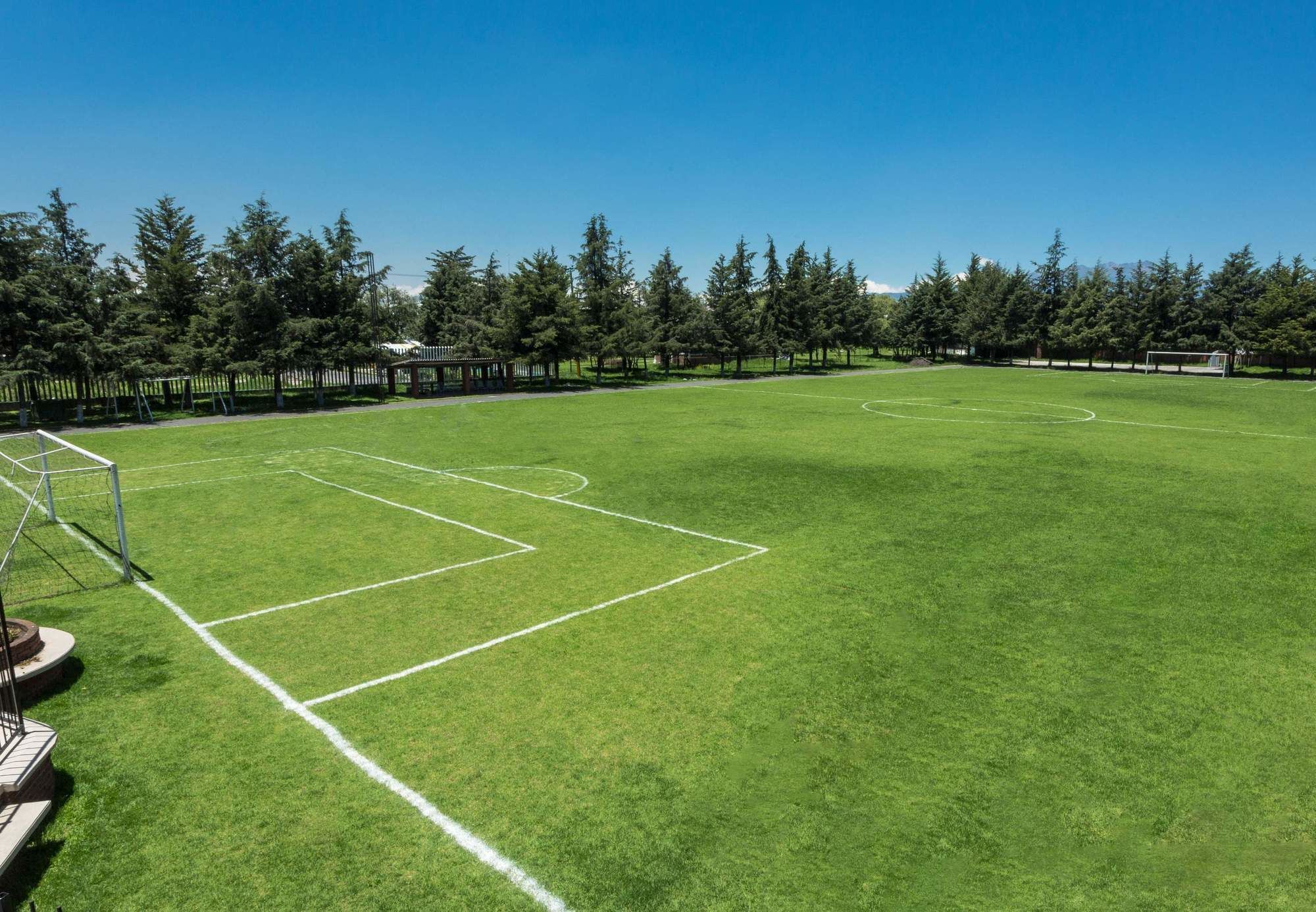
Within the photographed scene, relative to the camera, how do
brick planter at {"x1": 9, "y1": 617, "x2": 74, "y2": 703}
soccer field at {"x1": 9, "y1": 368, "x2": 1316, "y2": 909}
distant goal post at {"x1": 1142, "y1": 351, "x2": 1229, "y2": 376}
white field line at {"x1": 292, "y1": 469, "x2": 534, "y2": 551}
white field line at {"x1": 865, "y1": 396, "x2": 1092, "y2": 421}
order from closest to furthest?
soccer field at {"x1": 9, "y1": 368, "x2": 1316, "y2": 909}
brick planter at {"x1": 9, "y1": 617, "x2": 74, "y2": 703}
white field line at {"x1": 292, "y1": 469, "x2": 534, "y2": 551}
white field line at {"x1": 865, "y1": 396, "x2": 1092, "y2": 421}
distant goal post at {"x1": 1142, "y1": 351, "x2": 1229, "y2": 376}

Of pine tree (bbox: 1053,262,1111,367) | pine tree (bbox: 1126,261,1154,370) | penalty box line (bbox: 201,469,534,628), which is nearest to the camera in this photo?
penalty box line (bbox: 201,469,534,628)

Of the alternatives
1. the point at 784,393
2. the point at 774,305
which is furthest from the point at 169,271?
the point at 774,305

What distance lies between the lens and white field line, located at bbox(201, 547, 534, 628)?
33.0ft

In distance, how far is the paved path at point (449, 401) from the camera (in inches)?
1215

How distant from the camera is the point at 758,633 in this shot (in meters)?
9.52

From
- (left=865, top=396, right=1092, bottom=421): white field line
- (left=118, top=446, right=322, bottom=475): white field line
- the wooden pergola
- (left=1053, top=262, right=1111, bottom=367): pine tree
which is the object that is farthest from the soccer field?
(left=1053, top=262, right=1111, bottom=367): pine tree

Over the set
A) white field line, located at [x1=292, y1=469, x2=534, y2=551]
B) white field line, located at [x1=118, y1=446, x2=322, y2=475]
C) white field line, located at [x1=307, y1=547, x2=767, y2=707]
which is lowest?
white field line, located at [x1=307, y1=547, x2=767, y2=707]

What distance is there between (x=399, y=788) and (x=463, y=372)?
41.9m

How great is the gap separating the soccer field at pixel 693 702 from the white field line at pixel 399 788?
0.04 metres

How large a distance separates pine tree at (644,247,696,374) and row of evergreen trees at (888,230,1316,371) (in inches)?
1287

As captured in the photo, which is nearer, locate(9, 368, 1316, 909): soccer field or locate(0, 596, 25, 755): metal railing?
locate(9, 368, 1316, 909): soccer field

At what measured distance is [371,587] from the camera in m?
11.2

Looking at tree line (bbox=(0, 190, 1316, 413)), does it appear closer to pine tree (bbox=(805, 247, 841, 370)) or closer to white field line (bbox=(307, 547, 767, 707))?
pine tree (bbox=(805, 247, 841, 370))

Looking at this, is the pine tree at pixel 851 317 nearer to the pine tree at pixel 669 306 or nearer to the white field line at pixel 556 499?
the pine tree at pixel 669 306
